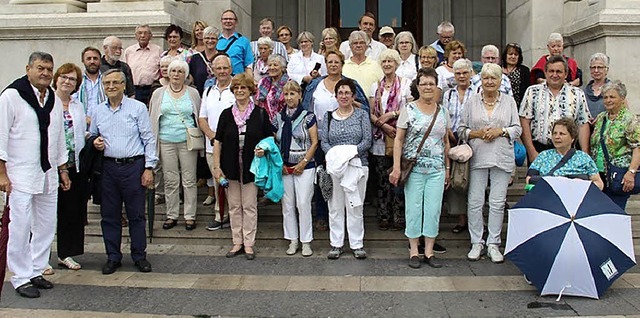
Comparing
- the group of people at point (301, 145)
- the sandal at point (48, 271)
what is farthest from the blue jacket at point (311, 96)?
the sandal at point (48, 271)

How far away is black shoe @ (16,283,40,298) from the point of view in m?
5.42

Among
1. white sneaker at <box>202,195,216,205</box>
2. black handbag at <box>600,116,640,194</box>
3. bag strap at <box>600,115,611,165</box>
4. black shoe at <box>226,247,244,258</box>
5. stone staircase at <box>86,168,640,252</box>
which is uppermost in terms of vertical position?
bag strap at <box>600,115,611,165</box>

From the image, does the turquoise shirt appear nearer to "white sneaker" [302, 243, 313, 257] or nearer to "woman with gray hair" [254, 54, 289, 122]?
"woman with gray hair" [254, 54, 289, 122]

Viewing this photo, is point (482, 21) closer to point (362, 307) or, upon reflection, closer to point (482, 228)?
point (482, 228)

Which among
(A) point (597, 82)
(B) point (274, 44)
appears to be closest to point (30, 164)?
(B) point (274, 44)

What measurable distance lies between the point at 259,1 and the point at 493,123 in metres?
8.51

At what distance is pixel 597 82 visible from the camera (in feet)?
23.9

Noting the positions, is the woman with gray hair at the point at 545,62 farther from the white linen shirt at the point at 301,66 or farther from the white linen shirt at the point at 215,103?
→ the white linen shirt at the point at 215,103

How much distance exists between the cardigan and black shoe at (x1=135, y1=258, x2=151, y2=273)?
1.17 metres

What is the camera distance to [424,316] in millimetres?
4988

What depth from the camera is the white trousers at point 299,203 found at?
6.62 metres

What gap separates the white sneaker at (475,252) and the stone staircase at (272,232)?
0.37m

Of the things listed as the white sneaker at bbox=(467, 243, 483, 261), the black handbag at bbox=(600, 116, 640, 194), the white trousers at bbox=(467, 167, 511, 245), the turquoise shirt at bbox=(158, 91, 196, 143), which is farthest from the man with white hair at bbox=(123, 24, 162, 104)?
the black handbag at bbox=(600, 116, 640, 194)

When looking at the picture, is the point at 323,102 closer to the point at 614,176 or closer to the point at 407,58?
the point at 407,58
